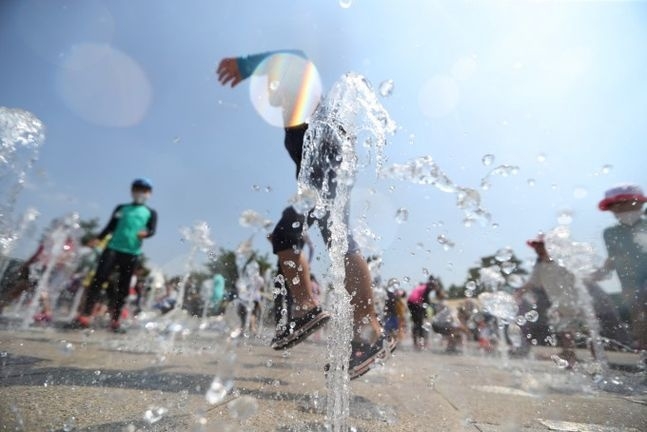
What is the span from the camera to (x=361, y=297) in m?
1.93

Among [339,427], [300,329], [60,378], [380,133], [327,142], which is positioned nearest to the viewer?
[339,427]

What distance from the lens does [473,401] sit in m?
1.98

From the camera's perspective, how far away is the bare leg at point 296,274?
83.8 inches

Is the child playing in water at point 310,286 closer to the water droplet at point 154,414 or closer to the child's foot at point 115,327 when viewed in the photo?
the water droplet at point 154,414

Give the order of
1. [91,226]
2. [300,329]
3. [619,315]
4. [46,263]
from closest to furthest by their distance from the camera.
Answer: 1. [300,329]
2. [619,315]
3. [46,263]
4. [91,226]

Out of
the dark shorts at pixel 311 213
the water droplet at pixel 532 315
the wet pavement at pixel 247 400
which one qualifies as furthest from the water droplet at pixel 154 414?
the water droplet at pixel 532 315

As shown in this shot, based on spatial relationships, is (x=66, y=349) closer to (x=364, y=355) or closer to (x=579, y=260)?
(x=364, y=355)

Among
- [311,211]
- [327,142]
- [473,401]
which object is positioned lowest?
[473,401]

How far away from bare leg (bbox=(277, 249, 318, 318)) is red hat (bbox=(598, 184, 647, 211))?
10.5 feet

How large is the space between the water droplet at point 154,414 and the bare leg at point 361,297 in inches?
36.9

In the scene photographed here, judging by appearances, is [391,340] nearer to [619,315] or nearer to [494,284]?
[494,284]

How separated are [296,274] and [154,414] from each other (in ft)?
3.54

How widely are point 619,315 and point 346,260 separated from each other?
15.9ft

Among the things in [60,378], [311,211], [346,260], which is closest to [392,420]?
[346,260]
